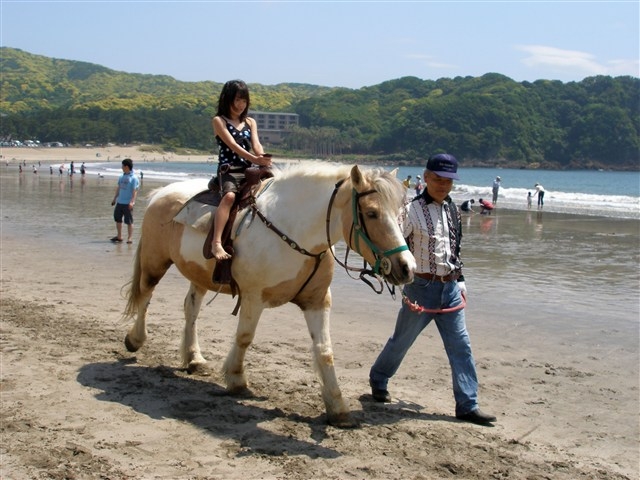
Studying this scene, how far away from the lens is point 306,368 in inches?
273

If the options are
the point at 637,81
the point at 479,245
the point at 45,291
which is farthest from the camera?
the point at 637,81

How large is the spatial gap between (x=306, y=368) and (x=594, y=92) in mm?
189141

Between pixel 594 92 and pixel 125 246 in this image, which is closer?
pixel 125 246

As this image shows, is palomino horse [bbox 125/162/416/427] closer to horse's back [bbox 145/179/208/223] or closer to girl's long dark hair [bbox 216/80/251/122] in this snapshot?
horse's back [bbox 145/179/208/223]

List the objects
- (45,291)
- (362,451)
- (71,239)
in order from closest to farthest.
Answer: (362,451)
(45,291)
(71,239)

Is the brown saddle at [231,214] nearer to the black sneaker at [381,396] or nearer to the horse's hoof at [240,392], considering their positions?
the horse's hoof at [240,392]

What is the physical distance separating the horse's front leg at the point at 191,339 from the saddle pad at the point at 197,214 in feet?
2.73

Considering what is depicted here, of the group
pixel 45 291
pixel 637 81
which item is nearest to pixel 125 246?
pixel 45 291

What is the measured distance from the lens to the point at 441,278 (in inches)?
223

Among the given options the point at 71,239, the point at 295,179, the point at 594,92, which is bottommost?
the point at 71,239

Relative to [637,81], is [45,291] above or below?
below

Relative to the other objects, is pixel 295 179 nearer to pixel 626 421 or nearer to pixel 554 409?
pixel 554 409

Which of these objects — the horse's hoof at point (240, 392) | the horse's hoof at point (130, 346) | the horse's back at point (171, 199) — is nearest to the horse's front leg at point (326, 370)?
the horse's hoof at point (240, 392)

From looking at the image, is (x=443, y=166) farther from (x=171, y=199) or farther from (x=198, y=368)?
(x=198, y=368)
